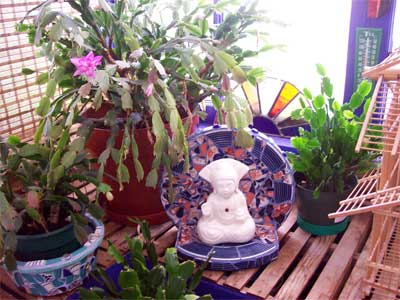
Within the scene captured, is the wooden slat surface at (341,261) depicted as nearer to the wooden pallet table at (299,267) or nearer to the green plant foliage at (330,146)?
the wooden pallet table at (299,267)

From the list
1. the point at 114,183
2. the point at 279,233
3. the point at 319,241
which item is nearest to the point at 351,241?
the point at 319,241

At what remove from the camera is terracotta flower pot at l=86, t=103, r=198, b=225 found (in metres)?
1.21

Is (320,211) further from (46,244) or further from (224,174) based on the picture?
(46,244)

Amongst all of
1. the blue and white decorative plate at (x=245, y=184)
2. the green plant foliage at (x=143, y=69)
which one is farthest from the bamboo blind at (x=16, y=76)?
the blue and white decorative plate at (x=245, y=184)

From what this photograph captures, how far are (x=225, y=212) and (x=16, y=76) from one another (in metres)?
0.76

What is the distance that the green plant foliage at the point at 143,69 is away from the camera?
99 centimetres

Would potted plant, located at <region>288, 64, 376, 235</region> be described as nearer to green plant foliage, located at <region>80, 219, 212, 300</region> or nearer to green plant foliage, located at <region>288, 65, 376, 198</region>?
green plant foliage, located at <region>288, 65, 376, 198</region>

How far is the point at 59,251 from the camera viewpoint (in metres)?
1.06

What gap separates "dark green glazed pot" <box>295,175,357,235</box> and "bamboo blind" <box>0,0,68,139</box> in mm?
877

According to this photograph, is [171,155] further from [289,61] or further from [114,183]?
[289,61]

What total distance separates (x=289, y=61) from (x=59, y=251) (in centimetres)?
102

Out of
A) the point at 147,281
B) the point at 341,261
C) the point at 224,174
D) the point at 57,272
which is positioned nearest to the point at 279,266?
the point at 341,261

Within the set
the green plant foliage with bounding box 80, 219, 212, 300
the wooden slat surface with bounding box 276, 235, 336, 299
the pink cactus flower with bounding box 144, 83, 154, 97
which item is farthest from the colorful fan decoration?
the green plant foliage with bounding box 80, 219, 212, 300

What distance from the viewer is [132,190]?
1257 millimetres
